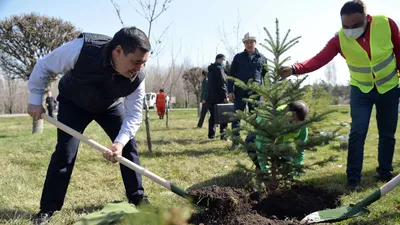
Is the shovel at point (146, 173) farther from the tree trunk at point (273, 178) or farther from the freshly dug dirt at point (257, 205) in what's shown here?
the tree trunk at point (273, 178)

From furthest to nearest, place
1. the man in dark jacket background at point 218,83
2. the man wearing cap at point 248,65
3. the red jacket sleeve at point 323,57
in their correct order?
the man in dark jacket background at point 218,83
the man wearing cap at point 248,65
the red jacket sleeve at point 323,57

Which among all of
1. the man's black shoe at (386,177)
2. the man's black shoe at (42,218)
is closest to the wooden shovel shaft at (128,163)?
the man's black shoe at (42,218)

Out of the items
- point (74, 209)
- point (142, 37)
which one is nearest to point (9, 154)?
point (74, 209)

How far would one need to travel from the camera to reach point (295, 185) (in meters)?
3.64

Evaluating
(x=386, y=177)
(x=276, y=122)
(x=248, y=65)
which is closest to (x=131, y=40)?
(x=276, y=122)

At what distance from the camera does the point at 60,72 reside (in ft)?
9.61

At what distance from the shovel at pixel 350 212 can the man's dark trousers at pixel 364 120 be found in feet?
3.33

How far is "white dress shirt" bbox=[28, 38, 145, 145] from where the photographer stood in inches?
112

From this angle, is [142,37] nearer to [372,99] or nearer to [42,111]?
[42,111]

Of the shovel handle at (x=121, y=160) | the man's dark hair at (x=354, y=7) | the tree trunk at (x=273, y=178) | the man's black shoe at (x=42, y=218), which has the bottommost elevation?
the man's black shoe at (x=42, y=218)

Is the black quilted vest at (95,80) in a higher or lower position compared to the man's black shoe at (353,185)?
higher

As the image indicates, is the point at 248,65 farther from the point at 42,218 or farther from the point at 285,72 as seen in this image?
the point at 42,218

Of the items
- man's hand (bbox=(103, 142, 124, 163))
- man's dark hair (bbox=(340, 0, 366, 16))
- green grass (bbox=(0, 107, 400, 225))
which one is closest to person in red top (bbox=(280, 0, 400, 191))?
man's dark hair (bbox=(340, 0, 366, 16))

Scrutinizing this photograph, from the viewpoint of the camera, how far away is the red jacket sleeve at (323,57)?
371cm
